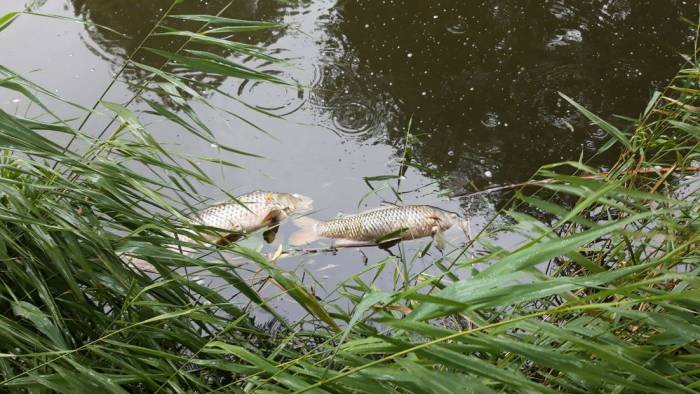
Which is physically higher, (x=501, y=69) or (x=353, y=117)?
(x=501, y=69)

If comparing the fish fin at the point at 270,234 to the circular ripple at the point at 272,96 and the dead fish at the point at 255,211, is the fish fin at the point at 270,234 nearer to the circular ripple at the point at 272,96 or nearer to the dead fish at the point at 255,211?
the dead fish at the point at 255,211

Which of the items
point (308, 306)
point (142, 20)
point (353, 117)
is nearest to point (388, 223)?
point (353, 117)

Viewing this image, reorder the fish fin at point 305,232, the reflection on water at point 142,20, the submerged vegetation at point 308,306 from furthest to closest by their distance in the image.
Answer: the reflection on water at point 142,20 → the fish fin at point 305,232 → the submerged vegetation at point 308,306

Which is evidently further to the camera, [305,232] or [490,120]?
[490,120]

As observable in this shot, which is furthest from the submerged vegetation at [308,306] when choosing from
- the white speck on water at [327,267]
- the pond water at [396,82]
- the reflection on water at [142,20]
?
the reflection on water at [142,20]

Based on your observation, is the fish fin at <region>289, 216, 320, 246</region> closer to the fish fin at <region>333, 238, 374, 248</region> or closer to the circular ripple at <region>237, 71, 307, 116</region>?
the fish fin at <region>333, 238, 374, 248</region>

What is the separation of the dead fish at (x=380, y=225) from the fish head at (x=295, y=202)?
87 mm

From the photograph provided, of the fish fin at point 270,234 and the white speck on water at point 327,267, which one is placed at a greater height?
the fish fin at point 270,234

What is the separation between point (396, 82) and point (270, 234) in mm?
1090

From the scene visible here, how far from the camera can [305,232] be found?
277cm

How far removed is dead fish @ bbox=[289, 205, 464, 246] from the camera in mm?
2670

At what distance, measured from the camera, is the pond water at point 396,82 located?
2992 millimetres

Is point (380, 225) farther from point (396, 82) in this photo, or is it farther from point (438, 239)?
point (396, 82)

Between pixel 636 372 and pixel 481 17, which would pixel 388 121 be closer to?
pixel 481 17
